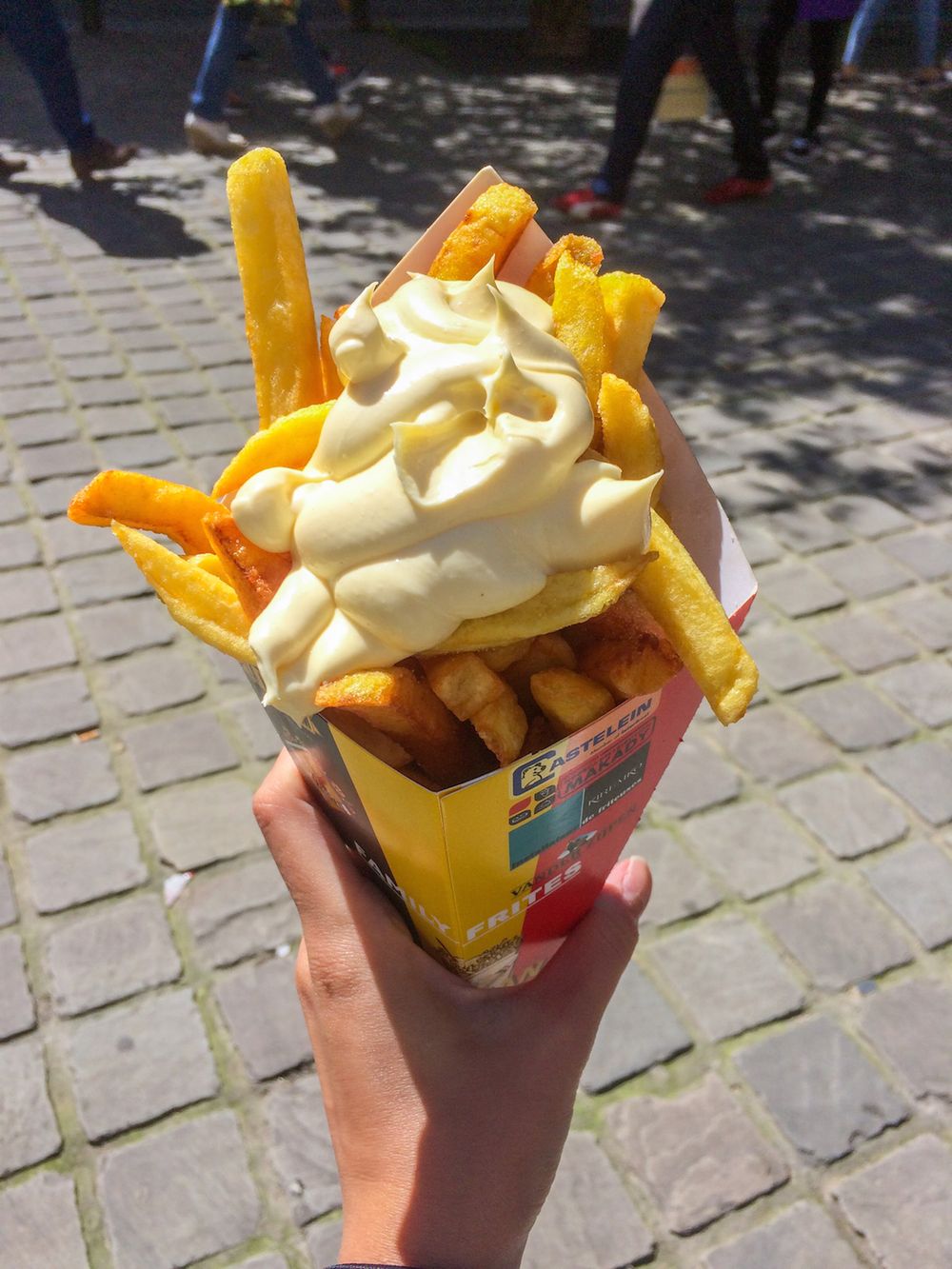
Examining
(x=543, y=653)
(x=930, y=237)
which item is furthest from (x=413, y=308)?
(x=930, y=237)

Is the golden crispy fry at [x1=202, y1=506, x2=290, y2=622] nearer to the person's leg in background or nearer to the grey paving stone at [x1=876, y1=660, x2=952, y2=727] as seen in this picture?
the grey paving stone at [x1=876, y1=660, x2=952, y2=727]

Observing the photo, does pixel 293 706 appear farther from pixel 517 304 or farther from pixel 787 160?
pixel 787 160

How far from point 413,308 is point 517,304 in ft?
0.53

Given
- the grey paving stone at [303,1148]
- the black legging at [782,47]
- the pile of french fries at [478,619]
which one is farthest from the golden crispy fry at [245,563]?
the black legging at [782,47]

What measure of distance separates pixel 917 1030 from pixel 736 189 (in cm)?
751

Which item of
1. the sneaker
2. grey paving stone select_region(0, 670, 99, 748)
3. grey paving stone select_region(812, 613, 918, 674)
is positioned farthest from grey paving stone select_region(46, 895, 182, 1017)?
the sneaker

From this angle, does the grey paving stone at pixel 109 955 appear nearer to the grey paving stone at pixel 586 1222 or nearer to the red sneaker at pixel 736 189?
the grey paving stone at pixel 586 1222

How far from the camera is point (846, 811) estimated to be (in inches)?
131

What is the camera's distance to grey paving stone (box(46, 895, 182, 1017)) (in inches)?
110

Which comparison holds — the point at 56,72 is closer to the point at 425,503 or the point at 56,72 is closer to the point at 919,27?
the point at 425,503

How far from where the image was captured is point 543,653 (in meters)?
1.47

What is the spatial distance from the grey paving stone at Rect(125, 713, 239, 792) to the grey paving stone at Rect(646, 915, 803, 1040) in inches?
62.1

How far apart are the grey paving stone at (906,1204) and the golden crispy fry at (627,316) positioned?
2053 millimetres

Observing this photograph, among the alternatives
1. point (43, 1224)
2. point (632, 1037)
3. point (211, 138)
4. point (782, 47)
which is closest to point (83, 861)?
point (43, 1224)
